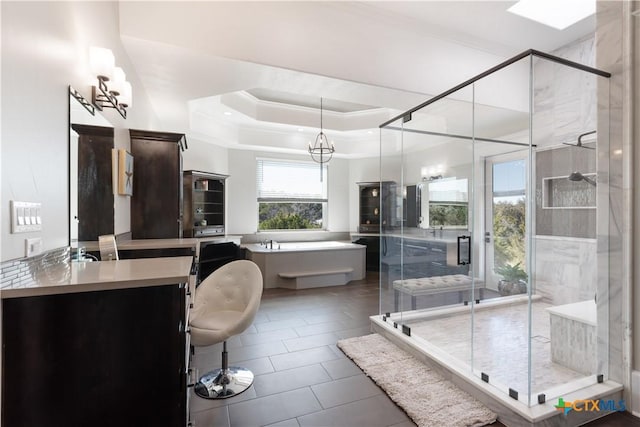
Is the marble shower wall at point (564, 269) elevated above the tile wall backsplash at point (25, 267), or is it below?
below

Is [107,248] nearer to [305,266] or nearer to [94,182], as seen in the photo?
[94,182]

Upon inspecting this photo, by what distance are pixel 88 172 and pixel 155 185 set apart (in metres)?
1.33

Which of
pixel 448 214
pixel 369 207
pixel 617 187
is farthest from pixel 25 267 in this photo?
pixel 369 207

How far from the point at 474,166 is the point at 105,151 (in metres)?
3.81

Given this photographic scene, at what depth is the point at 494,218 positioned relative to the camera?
3.58 meters

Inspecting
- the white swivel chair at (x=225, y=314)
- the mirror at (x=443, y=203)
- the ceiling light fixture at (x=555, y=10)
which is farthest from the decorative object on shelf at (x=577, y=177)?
the white swivel chair at (x=225, y=314)

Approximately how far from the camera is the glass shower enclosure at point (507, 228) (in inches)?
87.3

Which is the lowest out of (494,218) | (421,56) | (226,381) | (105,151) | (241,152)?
(226,381)

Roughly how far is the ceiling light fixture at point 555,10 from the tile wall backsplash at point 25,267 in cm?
439

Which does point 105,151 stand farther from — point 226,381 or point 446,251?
point 446,251

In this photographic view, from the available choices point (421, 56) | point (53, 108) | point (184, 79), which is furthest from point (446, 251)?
point (53, 108)

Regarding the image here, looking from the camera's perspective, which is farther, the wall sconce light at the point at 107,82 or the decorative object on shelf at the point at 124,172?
the decorative object on shelf at the point at 124,172

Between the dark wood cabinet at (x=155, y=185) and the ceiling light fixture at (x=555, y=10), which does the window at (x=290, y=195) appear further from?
the ceiling light fixture at (x=555, y=10)

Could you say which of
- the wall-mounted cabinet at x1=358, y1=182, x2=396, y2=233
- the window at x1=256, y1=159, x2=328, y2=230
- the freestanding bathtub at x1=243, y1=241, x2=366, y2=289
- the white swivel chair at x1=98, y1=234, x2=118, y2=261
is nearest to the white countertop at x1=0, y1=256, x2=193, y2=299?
the white swivel chair at x1=98, y1=234, x2=118, y2=261
